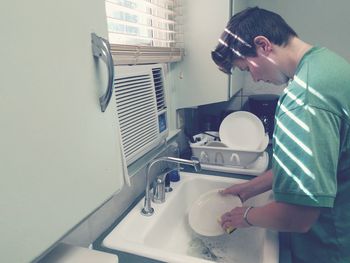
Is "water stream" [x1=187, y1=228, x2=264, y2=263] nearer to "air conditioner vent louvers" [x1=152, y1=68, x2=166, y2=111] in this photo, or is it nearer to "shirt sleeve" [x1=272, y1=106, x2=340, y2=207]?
"shirt sleeve" [x1=272, y1=106, x2=340, y2=207]

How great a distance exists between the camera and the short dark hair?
35.2 inches

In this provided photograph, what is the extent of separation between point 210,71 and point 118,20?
0.67 meters

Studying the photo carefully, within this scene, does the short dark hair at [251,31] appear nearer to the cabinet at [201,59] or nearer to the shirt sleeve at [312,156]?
the shirt sleeve at [312,156]

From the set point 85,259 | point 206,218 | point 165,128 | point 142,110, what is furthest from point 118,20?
point 206,218

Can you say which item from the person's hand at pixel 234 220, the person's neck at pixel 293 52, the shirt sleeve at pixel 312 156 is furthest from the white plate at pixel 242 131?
the shirt sleeve at pixel 312 156

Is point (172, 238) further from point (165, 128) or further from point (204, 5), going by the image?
point (204, 5)

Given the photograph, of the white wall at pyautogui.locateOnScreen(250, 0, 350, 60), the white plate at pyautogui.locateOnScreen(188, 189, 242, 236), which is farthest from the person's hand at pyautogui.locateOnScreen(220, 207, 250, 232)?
the white wall at pyautogui.locateOnScreen(250, 0, 350, 60)

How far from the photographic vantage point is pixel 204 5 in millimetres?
1400

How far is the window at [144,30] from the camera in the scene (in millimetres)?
961

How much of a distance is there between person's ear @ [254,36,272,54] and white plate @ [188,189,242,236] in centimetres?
67

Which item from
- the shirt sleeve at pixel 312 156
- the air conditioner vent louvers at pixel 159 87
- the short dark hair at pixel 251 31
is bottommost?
the shirt sleeve at pixel 312 156

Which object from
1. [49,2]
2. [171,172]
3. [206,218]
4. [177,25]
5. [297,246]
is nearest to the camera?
[49,2]

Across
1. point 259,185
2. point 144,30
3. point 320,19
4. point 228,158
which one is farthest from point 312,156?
point 320,19

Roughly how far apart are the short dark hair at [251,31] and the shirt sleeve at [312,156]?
344 millimetres
